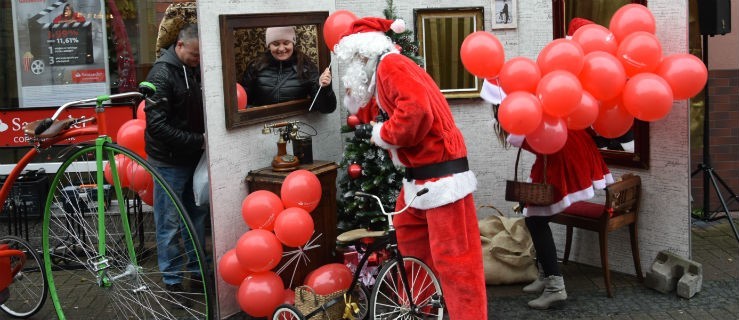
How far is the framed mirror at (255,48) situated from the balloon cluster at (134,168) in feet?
2.16

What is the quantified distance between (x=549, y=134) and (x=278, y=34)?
2.07 meters

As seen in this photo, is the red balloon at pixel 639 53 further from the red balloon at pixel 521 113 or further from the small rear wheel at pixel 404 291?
the small rear wheel at pixel 404 291

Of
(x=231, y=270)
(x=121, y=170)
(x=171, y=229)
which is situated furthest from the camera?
(x=171, y=229)

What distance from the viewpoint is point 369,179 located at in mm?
5988

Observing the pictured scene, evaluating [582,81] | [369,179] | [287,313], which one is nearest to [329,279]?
[287,313]

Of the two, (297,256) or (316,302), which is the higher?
(297,256)

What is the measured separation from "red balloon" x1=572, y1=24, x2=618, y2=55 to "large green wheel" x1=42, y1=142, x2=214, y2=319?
257cm

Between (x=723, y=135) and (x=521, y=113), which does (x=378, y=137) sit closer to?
(x=521, y=113)

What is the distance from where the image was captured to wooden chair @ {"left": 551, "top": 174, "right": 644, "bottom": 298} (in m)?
5.72

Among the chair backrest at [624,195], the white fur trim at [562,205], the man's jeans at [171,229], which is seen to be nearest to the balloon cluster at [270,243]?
the man's jeans at [171,229]

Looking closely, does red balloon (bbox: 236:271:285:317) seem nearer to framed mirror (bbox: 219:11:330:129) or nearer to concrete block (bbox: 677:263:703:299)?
framed mirror (bbox: 219:11:330:129)

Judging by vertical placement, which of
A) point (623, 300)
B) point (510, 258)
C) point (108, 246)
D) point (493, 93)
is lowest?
point (623, 300)

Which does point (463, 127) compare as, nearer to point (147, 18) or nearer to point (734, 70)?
point (734, 70)

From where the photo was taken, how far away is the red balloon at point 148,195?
5.79 metres
